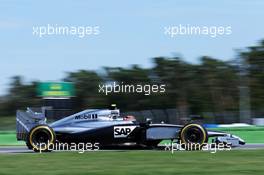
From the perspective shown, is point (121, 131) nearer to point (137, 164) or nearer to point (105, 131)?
point (105, 131)

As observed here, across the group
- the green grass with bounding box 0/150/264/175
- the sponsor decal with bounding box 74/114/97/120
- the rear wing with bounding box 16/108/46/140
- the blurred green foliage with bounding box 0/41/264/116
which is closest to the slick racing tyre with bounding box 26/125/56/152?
the rear wing with bounding box 16/108/46/140

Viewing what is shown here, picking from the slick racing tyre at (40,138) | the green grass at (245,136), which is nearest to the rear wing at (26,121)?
the slick racing tyre at (40,138)

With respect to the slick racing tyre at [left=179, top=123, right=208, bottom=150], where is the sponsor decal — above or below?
above

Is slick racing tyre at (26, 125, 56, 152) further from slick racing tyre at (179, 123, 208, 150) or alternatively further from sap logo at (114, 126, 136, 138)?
slick racing tyre at (179, 123, 208, 150)

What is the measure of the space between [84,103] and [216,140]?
32167mm

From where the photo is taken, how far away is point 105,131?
14.6 meters

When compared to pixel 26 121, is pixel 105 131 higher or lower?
lower

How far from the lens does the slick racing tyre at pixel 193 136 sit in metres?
14.1

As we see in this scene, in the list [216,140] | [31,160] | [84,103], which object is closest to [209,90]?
[84,103]

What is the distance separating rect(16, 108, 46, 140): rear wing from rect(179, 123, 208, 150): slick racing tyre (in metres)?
3.38

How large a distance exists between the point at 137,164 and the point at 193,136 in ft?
13.3

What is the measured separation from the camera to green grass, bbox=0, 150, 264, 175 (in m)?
9.26

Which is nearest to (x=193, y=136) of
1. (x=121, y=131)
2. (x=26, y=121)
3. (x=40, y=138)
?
(x=121, y=131)

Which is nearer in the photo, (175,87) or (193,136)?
(193,136)
